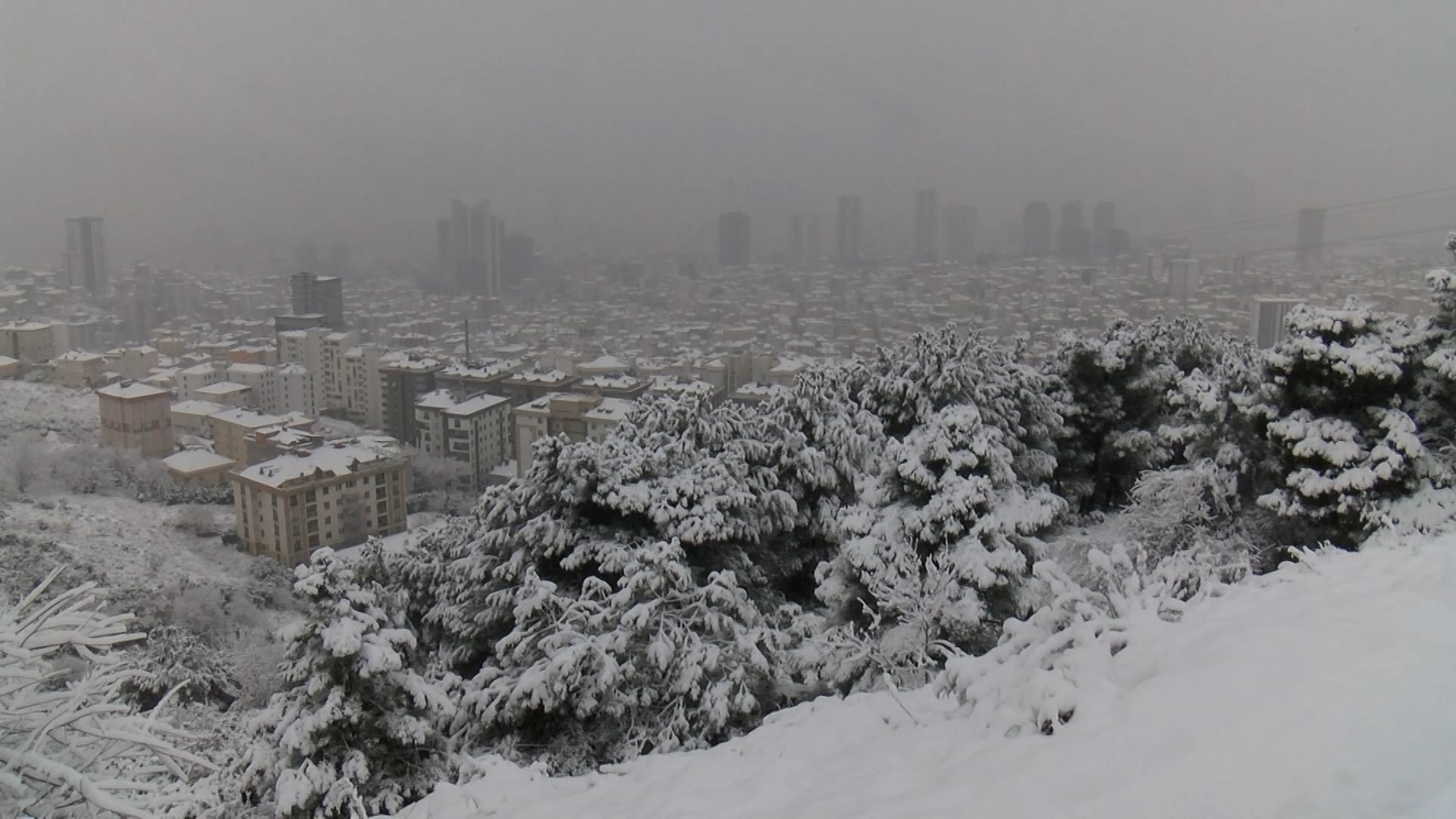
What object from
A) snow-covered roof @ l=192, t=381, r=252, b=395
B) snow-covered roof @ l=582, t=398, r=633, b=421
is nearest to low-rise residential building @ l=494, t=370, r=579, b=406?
snow-covered roof @ l=582, t=398, r=633, b=421

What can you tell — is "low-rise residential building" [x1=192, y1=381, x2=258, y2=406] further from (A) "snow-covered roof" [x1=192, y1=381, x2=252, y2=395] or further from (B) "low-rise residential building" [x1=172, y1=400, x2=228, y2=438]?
(B) "low-rise residential building" [x1=172, y1=400, x2=228, y2=438]

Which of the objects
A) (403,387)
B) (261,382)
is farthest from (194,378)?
(403,387)

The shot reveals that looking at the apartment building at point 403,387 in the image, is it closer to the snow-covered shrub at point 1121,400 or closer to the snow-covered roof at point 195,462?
the snow-covered roof at point 195,462

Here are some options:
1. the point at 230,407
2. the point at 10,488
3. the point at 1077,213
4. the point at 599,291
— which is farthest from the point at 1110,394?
the point at 599,291

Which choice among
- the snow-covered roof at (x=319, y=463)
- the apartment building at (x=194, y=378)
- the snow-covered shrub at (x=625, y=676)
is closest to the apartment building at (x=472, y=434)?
the snow-covered roof at (x=319, y=463)

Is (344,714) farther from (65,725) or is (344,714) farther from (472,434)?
(472,434)

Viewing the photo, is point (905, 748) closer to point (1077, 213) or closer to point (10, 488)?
point (10, 488)

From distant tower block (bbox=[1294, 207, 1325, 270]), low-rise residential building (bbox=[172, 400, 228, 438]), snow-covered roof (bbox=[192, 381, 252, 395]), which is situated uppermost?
distant tower block (bbox=[1294, 207, 1325, 270])
